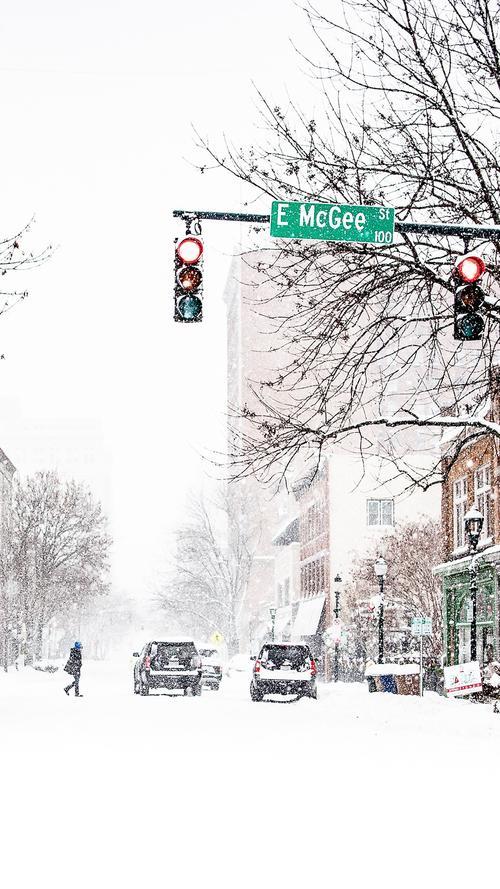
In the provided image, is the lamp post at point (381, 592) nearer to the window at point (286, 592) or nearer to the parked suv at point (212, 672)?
the parked suv at point (212, 672)

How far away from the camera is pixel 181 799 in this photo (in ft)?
36.1

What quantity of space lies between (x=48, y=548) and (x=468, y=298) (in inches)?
2108

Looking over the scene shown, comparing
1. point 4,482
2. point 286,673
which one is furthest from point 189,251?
point 4,482

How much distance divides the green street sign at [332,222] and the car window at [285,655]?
20.6 meters

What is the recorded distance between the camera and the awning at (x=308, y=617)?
211 feet

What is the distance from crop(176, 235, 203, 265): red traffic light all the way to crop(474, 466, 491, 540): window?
25900 millimetres

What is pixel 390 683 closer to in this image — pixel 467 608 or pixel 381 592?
pixel 381 592

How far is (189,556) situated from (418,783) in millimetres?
68903

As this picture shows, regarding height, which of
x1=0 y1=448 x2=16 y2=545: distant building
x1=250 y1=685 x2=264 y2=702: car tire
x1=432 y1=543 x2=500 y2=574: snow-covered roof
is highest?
x1=0 y1=448 x2=16 y2=545: distant building

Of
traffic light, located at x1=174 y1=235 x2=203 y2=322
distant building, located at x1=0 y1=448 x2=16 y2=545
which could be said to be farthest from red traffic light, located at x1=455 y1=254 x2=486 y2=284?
distant building, located at x1=0 y1=448 x2=16 y2=545

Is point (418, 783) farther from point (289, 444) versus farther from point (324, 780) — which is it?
point (289, 444)

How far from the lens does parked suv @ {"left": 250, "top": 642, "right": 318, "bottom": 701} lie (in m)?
32.2

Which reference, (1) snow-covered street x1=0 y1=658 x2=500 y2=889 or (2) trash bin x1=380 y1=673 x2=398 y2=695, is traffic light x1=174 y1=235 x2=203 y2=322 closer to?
(1) snow-covered street x1=0 y1=658 x2=500 y2=889

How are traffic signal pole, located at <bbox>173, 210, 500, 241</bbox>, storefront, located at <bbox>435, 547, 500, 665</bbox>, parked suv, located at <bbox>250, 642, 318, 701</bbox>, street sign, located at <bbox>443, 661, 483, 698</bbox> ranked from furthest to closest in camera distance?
storefront, located at <bbox>435, 547, 500, 665</bbox>
parked suv, located at <bbox>250, 642, 318, 701</bbox>
street sign, located at <bbox>443, 661, 483, 698</bbox>
traffic signal pole, located at <bbox>173, 210, 500, 241</bbox>
